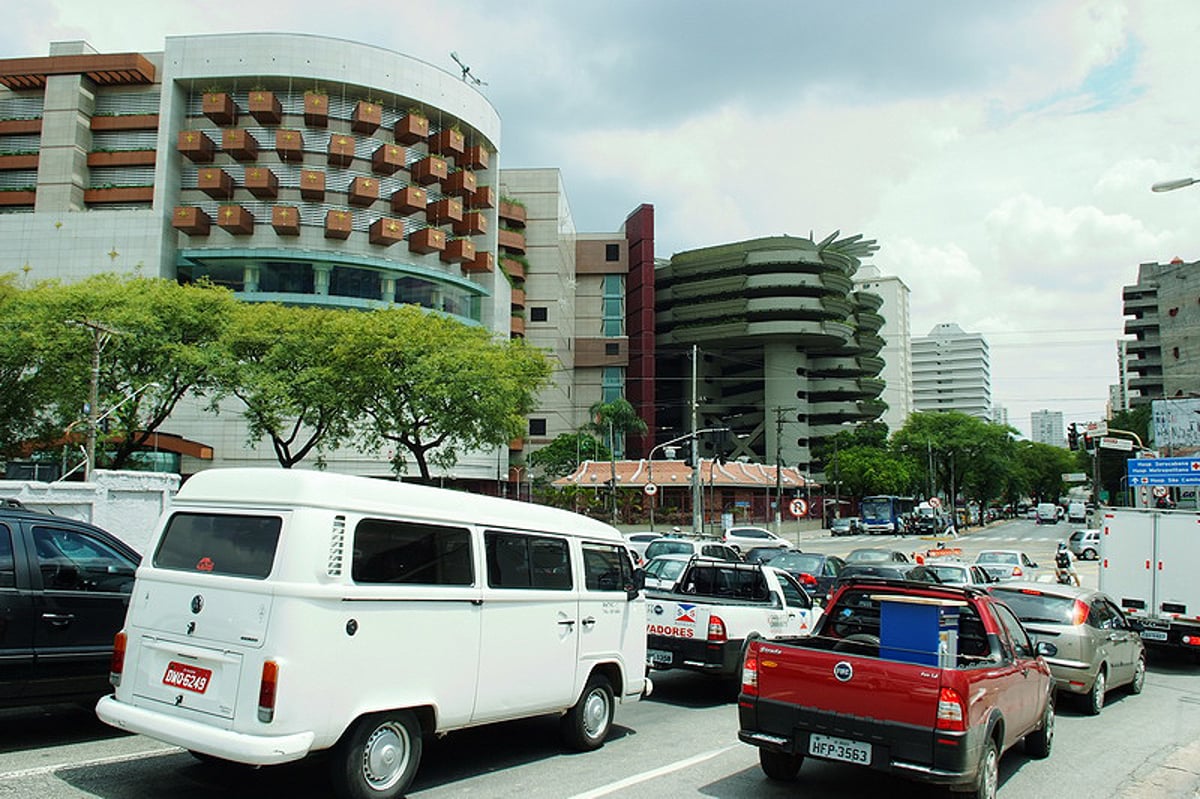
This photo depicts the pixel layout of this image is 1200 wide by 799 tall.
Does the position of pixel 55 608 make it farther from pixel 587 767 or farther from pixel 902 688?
pixel 902 688

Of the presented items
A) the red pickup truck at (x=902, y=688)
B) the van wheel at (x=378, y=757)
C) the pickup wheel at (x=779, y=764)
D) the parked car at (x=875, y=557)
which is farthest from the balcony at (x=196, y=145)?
the pickup wheel at (x=779, y=764)

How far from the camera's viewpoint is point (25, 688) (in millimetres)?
7477

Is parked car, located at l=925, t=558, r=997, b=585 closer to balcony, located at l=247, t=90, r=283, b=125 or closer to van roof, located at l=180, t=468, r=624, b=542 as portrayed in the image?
van roof, located at l=180, t=468, r=624, b=542

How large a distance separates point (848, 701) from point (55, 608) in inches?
268

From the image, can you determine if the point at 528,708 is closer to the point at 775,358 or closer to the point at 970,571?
the point at 970,571

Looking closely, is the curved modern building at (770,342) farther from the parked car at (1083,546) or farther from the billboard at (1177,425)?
the parked car at (1083,546)

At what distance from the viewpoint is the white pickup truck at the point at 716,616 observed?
1071 centimetres

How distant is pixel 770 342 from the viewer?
111m

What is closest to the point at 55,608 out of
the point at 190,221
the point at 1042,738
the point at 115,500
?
the point at 1042,738

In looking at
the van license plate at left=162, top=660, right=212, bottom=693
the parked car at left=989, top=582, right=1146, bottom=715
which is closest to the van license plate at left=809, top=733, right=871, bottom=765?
the van license plate at left=162, top=660, right=212, bottom=693

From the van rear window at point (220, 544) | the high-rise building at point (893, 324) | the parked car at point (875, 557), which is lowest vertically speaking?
the parked car at point (875, 557)

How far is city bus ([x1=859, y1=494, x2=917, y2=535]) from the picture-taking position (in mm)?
76312

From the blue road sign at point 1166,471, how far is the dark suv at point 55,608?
3533cm

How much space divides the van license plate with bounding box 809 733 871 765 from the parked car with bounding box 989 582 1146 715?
5.76 m
